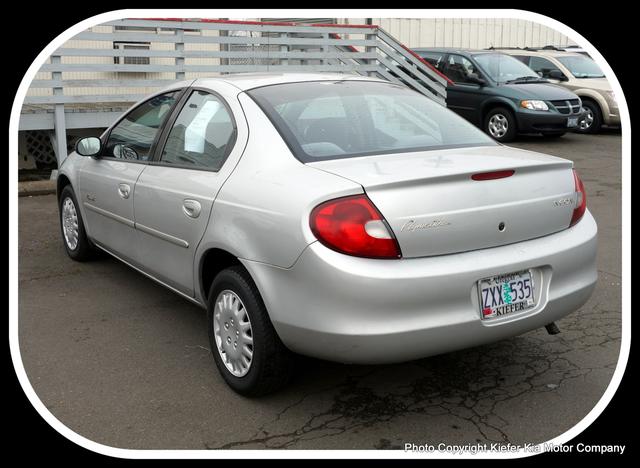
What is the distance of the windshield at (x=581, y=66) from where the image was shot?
15332 mm

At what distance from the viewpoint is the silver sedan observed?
3.07 m

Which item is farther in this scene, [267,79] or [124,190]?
[124,190]

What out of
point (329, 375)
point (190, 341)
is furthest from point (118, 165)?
point (329, 375)

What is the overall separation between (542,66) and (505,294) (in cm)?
1350

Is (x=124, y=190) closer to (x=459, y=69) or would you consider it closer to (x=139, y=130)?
(x=139, y=130)

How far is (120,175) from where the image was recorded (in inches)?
190

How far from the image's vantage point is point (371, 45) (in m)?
13.3

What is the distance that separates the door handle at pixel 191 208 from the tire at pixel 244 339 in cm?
40

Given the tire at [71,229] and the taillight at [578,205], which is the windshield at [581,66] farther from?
the taillight at [578,205]

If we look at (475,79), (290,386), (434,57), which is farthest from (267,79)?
(434,57)

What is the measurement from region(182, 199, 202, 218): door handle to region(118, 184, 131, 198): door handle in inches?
33.1

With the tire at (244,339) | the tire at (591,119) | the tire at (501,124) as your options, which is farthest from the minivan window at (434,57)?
the tire at (244,339)

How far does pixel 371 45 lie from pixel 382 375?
34.0 ft

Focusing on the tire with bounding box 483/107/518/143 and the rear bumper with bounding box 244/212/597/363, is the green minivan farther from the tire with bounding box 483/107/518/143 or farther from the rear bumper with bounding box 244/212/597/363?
the rear bumper with bounding box 244/212/597/363
